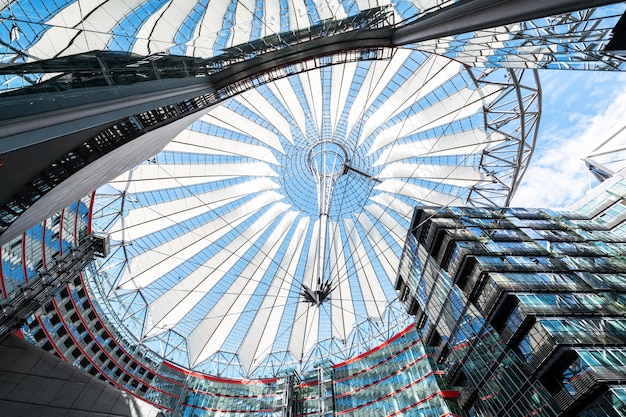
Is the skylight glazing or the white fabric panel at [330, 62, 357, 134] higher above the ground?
the white fabric panel at [330, 62, 357, 134]

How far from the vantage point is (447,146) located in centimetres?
3003

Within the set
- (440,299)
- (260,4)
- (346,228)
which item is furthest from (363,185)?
(260,4)

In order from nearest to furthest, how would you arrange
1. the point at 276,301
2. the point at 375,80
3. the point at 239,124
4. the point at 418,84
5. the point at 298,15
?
the point at 298,15 → the point at 418,84 → the point at 375,80 → the point at 239,124 → the point at 276,301

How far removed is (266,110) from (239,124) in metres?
2.84

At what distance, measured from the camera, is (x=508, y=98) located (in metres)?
27.2

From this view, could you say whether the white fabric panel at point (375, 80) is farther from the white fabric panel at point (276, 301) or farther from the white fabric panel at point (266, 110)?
the white fabric panel at point (276, 301)

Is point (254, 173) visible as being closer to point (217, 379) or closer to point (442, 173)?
point (442, 173)

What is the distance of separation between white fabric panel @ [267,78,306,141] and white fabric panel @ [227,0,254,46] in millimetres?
13998

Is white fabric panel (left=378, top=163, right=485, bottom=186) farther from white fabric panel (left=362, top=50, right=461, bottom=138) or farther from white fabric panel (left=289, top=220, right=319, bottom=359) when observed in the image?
white fabric panel (left=289, top=220, right=319, bottom=359)

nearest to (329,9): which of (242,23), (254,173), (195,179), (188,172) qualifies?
(242,23)

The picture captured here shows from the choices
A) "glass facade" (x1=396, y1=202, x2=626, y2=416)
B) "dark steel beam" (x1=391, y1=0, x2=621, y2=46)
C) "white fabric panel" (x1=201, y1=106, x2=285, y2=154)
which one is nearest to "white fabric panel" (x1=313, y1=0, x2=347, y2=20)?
"dark steel beam" (x1=391, y1=0, x2=621, y2=46)

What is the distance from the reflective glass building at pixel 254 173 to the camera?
378 inches

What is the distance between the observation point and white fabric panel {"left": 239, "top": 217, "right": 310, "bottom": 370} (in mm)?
38406

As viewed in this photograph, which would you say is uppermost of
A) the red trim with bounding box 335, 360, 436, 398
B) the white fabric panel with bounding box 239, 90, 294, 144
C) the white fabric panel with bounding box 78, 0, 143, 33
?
the white fabric panel with bounding box 239, 90, 294, 144
